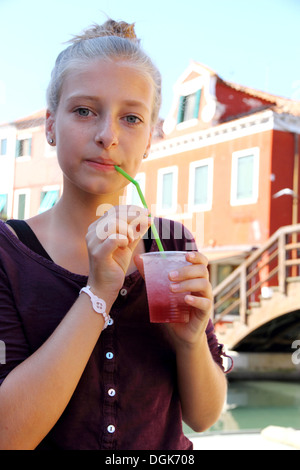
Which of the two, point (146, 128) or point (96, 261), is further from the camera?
point (146, 128)

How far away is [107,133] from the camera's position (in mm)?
665

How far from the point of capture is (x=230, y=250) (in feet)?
28.8

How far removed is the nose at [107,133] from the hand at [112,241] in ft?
0.32

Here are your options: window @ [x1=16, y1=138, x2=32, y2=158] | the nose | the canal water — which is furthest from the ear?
the canal water

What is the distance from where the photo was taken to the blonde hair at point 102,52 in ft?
2.31

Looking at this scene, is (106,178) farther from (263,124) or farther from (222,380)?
(263,124)

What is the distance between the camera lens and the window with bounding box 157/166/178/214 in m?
8.09

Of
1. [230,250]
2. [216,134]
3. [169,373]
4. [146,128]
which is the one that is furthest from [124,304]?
[216,134]

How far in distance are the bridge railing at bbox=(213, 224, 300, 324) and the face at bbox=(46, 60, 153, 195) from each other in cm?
591

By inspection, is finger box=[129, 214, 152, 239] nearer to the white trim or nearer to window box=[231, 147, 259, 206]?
the white trim

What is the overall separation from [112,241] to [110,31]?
0.34 metres

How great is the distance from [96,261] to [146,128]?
0.74 feet

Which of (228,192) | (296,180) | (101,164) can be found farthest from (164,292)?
(296,180)

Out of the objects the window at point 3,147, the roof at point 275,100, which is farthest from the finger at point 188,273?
the roof at point 275,100
